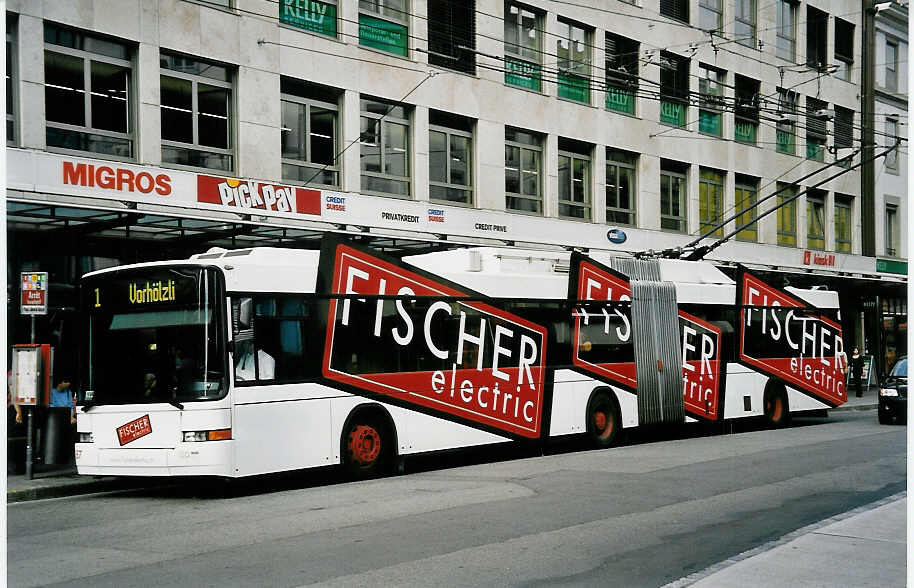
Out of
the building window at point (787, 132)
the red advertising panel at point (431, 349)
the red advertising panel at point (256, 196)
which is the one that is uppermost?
the building window at point (787, 132)

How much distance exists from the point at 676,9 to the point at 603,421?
1870cm

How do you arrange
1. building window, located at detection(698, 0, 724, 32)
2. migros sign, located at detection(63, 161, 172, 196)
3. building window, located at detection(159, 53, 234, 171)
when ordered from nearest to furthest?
migros sign, located at detection(63, 161, 172, 196), building window, located at detection(159, 53, 234, 171), building window, located at detection(698, 0, 724, 32)

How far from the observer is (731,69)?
120ft

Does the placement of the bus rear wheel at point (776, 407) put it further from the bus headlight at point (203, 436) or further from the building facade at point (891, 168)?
the building facade at point (891, 168)

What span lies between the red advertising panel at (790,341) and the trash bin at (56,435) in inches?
537

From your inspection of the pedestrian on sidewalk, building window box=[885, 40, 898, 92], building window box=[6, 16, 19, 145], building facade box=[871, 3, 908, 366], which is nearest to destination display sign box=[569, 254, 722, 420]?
building window box=[6, 16, 19, 145]

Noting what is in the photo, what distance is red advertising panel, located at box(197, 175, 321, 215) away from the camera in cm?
2134

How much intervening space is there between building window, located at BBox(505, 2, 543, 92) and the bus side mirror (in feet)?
50.4

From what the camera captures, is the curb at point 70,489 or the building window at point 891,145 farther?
the building window at point 891,145

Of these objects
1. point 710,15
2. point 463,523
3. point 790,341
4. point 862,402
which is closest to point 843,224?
point 862,402

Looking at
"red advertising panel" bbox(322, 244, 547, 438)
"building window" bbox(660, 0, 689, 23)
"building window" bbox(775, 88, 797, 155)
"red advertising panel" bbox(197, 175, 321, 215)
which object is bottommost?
"red advertising panel" bbox(322, 244, 547, 438)

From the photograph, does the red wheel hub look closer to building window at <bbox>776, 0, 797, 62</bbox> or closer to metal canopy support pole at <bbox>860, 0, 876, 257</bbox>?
building window at <bbox>776, 0, 797, 62</bbox>

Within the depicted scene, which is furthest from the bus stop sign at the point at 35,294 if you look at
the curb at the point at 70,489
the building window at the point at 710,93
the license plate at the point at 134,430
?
the building window at the point at 710,93

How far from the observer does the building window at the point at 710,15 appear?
117ft
